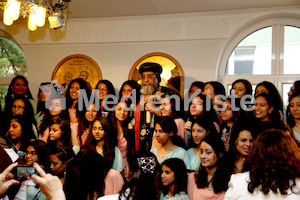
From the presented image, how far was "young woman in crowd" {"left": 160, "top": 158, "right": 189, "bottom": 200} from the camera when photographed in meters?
3.92

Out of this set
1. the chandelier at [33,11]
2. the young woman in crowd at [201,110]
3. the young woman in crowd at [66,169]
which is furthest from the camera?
the young woman in crowd at [201,110]

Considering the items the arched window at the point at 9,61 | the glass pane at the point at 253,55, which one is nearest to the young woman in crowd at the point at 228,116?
the glass pane at the point at 253,55

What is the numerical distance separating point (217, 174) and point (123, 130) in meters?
1.76

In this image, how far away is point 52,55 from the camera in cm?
702

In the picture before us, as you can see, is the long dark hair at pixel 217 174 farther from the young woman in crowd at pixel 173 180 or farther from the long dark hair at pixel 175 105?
the long dark hair at pixel 175 105

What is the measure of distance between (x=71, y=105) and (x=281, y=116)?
3.24m

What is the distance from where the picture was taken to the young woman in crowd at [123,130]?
5.04 meters

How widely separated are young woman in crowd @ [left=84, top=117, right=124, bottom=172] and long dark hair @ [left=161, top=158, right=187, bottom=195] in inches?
32.6

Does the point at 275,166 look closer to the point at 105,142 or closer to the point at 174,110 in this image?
the point at 105,142

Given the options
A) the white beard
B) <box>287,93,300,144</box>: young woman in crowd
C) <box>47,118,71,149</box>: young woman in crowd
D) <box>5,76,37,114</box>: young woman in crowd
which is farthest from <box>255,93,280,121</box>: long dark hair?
<box>5,76,37,114</box>: young woman in crowd

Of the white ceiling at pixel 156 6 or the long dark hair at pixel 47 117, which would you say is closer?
the long dark hair at pixel 47 117

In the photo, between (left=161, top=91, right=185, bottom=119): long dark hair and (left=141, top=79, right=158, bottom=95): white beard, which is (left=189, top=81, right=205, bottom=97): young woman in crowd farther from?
(left=141, top=79, right=158, bottom=95): white beard

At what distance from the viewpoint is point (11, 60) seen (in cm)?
729

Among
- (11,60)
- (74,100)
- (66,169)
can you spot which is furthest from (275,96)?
(11,60)
